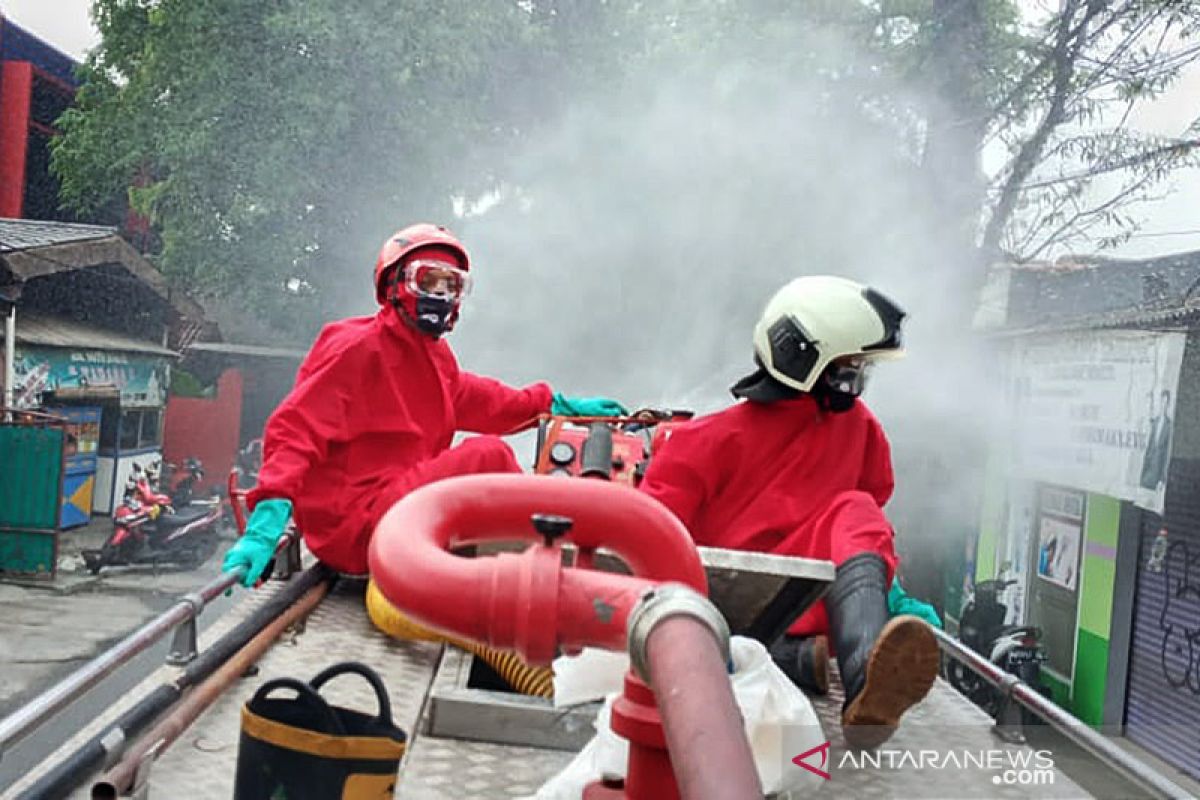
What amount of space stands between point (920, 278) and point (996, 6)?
3.18m

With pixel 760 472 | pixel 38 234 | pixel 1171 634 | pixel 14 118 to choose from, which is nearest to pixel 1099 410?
pixel 1171 634

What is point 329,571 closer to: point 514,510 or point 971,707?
point 971,707

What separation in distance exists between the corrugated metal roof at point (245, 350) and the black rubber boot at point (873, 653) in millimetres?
18748

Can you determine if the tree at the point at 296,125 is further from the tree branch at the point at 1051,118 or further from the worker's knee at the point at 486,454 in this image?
the worker's knee at the point at 486,454

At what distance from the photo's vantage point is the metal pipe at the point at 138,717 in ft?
6.33

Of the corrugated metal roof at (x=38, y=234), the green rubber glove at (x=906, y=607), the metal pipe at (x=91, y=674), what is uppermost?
the corrugated metal roof at (x=38, y=234)

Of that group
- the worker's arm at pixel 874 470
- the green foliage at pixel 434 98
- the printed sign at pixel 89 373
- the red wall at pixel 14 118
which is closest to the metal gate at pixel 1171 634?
the green foliage at pixel 434 98

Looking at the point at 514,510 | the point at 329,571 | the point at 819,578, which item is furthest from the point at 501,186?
the point at 514,510

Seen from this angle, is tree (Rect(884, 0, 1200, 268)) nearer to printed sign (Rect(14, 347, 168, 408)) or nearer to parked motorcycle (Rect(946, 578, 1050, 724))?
parked motorcycle (Rect(946, 578, 1050, 724))

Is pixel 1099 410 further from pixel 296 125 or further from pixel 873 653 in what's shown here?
pixel 296 125

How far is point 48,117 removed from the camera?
1936 cm

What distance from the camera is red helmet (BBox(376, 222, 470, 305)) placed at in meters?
4.21

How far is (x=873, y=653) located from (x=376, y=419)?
2.12 metres

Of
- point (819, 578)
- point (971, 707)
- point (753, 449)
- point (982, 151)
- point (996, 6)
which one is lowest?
point (971, 707)
